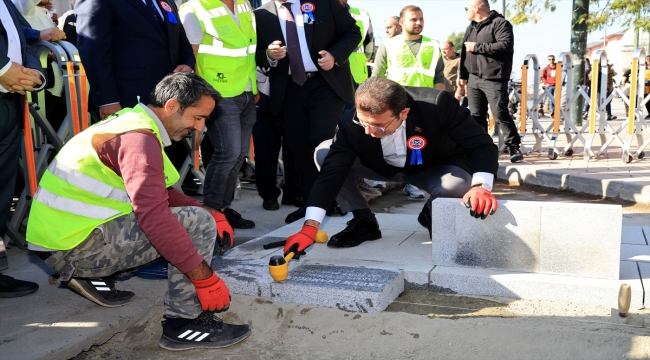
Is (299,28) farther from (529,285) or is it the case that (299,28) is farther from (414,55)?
(529,285)

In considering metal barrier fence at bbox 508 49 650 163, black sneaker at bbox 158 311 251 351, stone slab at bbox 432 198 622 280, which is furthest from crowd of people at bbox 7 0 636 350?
metal barrier fence at bbox 508 49 650 163

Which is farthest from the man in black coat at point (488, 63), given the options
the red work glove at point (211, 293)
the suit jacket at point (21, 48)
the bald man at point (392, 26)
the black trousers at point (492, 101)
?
the red work glove at point (211, 293)

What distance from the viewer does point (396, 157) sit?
4148 millimetres

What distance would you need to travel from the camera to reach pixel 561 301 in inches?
133

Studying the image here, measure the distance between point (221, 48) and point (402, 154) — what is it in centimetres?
165

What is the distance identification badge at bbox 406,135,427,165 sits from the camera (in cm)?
398

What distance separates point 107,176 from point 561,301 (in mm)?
2345

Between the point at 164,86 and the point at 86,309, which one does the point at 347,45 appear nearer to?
the point at 164,86

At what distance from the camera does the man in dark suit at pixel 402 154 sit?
3619 mm

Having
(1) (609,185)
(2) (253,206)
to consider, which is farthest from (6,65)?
(1) (609,185)

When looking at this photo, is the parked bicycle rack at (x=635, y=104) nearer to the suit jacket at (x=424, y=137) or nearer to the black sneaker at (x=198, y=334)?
the suit jacket at (x=424, y=137)

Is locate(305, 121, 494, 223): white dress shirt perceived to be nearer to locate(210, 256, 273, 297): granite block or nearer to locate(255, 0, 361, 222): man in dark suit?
locate(210, 256, 273, 297): granite block

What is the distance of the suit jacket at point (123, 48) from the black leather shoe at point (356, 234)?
1535 millimetres

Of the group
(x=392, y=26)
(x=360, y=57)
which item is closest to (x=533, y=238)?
(x=360, y=57)
